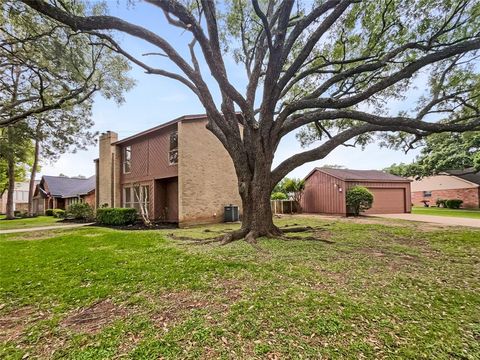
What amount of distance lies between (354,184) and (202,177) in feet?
35.1

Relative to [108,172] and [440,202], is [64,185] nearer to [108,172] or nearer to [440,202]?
[108,172]

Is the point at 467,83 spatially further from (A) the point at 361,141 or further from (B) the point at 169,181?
(B) the point at 169,181

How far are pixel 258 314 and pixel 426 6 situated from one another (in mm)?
10263

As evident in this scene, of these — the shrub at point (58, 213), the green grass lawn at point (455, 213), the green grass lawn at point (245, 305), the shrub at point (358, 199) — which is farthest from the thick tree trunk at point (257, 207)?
the shrub at point (58, 213)

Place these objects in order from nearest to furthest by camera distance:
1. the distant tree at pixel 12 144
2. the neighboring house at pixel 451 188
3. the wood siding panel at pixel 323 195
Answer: the distant tree at pixel 12 144, the wood siding panel at pixel 323 195, the neighboring house at pixel 451 188

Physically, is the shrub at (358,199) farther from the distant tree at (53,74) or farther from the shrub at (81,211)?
the shrub at (81,211)

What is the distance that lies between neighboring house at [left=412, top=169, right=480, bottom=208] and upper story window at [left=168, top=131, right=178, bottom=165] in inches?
1088

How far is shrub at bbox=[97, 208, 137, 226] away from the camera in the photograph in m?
13.5

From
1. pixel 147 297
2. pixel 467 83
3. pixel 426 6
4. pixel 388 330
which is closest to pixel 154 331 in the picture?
pixel 147 297

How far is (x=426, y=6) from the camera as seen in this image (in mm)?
7840

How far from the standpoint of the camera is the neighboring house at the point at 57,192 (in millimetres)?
27087

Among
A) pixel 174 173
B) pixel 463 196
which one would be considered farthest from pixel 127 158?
pixel 463 196

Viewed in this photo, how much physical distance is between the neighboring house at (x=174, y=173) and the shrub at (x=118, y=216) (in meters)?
1.12

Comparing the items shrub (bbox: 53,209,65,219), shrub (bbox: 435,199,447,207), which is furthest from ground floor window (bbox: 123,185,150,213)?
shrub (bbox: 435,199,447,207)
